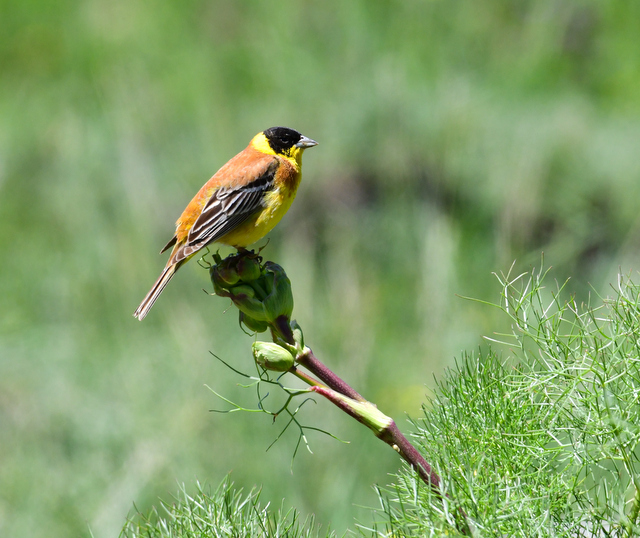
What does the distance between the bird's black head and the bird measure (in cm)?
21

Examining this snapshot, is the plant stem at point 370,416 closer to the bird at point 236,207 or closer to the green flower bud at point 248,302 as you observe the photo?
the green flower bud at point 248,302

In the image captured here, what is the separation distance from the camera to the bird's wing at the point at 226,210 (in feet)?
9.79

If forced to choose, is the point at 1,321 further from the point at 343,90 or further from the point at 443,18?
the point at 443,18

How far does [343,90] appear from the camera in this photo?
255 inches

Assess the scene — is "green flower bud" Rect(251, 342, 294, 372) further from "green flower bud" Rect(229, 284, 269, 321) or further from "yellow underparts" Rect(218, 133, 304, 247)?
"yellow underparts" Rect(218, 133, 304, 247)

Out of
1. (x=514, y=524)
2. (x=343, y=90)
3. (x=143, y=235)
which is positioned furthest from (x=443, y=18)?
(x=514, y=524)

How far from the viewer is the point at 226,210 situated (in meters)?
3.07

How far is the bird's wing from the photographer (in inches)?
117

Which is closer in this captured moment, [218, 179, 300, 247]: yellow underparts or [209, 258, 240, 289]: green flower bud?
[209, 258, 240, 289]: green flower bud

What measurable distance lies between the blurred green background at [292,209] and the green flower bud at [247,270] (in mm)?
1546

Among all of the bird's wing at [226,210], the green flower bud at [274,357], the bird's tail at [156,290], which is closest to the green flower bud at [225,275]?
the green flower bud at [274,357]

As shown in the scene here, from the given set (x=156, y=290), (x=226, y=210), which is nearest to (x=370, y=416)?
(x=156, y=290)

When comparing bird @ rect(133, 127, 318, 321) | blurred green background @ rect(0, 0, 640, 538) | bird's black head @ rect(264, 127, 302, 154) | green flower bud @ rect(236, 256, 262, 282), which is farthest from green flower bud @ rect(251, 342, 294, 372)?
bird's black head @ rect(264, 127, 302, 154)

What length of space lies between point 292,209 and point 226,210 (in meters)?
2.82
